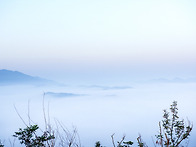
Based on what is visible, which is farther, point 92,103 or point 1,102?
point 92,103

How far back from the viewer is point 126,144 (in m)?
2.88

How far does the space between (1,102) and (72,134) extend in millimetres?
90086

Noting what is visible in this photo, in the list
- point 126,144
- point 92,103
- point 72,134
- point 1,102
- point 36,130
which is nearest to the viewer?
point 72,134

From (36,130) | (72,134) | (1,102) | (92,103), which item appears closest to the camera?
(72,134)

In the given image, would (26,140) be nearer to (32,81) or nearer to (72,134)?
(72,134)

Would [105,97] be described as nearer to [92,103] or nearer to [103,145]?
A: [92,103]

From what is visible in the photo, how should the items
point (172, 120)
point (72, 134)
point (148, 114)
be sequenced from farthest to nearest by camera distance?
point (148, 114) → point (172, 120) → point (72, 134)

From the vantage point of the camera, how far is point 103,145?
3109mm

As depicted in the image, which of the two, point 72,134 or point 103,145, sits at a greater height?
point 72,134

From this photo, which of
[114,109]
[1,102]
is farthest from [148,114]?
[1,102]

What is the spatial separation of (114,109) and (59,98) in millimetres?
31494

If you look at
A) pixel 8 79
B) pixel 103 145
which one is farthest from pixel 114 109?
pixel 103 145

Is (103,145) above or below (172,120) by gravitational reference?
below

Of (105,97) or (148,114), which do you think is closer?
(148,114)
